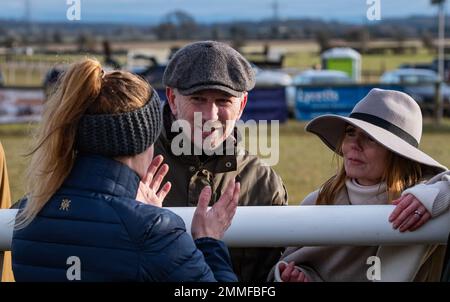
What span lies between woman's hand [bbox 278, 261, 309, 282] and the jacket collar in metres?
0.68

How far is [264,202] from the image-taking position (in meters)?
3.05

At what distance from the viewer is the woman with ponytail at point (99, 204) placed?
6.38ft

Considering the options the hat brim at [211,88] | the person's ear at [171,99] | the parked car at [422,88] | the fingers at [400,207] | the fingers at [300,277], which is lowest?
the parked car at [422,88]

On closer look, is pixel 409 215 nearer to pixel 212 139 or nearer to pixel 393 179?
pixel 393 179

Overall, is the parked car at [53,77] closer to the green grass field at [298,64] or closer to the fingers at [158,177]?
the fingers at [158,177]

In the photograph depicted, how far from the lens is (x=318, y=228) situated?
7.42 feet

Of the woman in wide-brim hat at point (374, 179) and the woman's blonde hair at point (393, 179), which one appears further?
the woman's blonde hair at point (393, 179)

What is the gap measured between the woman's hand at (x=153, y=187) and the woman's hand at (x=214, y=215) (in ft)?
0.41

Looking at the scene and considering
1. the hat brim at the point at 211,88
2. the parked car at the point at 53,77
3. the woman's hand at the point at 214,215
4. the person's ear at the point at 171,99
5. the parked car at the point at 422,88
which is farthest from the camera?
the parked car at the point at 422,88

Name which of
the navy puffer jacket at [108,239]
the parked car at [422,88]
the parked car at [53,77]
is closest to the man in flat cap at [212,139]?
the parked car at [53,77]

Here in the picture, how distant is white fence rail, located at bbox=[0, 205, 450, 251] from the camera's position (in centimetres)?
226

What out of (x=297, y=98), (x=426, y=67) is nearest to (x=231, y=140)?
(x=297, y=98)

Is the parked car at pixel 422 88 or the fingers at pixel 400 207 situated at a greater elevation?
the fingers at pixel 400 207

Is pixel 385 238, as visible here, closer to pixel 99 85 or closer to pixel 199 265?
pixel 199 265
